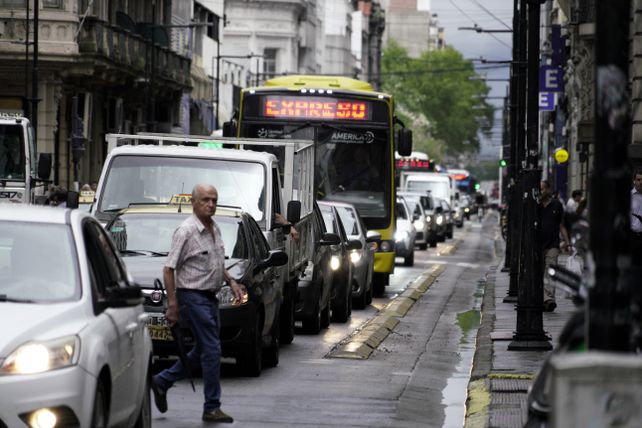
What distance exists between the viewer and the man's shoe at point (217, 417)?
1261cm

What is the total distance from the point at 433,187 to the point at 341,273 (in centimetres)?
5613

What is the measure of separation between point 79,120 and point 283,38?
6719 centimetres

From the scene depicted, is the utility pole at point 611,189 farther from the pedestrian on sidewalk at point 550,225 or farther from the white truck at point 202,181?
the pedestrian on sidewalk at point 550,225

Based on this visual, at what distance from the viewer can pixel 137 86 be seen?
192 feet

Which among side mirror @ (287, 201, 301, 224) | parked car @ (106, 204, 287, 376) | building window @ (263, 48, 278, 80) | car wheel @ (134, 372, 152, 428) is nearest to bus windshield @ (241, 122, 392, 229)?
side mirror @ (287, 201, 301, 224)

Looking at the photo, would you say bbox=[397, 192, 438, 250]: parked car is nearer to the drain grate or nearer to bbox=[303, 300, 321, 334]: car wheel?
bbox=[303, 300, 321, 334]: car wheel

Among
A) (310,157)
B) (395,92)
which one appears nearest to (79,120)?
(310,157)

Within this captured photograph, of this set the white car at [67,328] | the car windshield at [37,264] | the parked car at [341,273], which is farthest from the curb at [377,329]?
the car windshield at [37,264]

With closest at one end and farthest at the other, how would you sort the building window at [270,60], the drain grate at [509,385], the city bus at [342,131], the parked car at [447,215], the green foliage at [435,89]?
1. the drain grate at [509,385]
2. the city bus at [342,131]
3. the parked car at [447,215]
4. the building window at [270,60]
5. the green foliage at [435,89]

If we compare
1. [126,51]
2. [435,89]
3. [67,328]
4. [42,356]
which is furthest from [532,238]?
[435,89]

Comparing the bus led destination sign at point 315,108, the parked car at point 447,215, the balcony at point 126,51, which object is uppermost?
the balcony at point 126,51

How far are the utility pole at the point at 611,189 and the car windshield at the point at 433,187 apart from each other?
72.1 metres

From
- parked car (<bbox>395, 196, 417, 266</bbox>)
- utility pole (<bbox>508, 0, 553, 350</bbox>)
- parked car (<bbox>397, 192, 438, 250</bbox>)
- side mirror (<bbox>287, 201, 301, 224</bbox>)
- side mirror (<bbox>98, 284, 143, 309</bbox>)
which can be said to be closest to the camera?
side mirror (<bbox>98, 284, 143, 309</bbox>)

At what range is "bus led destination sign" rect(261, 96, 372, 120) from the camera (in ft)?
100.0
